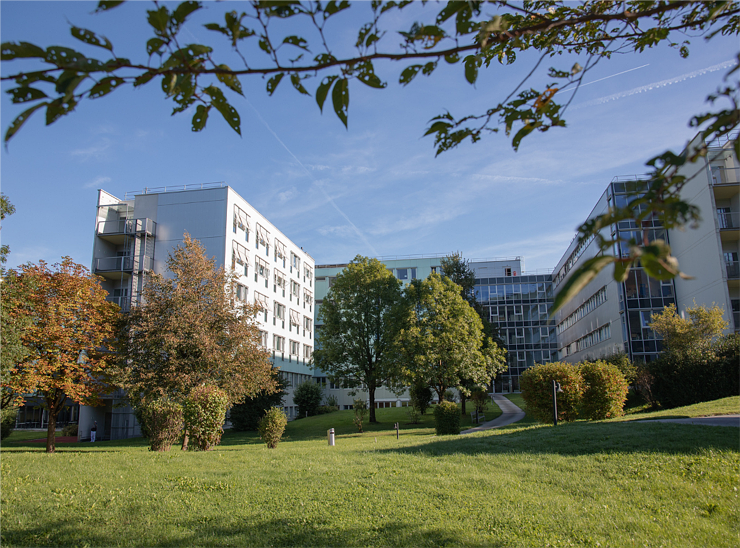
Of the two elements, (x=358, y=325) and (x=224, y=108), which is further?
(x=358, y=325)

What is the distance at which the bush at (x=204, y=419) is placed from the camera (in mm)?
17641

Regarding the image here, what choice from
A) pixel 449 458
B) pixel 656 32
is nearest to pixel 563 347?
pixel 449 458

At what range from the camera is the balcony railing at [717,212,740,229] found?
28.9 m

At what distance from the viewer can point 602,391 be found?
64.0ft

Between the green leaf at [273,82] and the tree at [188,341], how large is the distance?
809 inches

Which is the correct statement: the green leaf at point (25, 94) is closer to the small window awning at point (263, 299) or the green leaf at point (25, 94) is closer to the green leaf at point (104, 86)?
the green leaf at point (104, 86)

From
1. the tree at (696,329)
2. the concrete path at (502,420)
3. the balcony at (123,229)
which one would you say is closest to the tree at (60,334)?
the balcony at (123,229)

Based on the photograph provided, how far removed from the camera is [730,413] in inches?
639

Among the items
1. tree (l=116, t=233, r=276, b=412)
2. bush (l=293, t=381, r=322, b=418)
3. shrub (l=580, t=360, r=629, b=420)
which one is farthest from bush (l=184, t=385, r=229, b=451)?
bush (l=293, t=381, r=322, b=418)

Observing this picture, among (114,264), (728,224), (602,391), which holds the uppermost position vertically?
(728,224)

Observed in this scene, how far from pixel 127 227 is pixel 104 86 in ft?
118

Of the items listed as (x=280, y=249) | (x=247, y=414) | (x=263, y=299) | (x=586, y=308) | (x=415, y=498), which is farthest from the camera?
(x=586, y=308)

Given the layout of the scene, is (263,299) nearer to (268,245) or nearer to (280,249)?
(268,245)

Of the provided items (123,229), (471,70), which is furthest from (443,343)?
(471,70)
